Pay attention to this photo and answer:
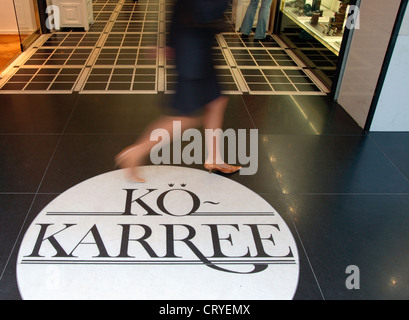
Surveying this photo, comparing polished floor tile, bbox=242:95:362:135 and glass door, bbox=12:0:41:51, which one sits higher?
glass door, bbox=12:0:41:51

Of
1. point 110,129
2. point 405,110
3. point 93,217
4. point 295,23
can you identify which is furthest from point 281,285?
point 295,23

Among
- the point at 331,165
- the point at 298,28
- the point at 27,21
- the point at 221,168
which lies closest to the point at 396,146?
the point at 331,165

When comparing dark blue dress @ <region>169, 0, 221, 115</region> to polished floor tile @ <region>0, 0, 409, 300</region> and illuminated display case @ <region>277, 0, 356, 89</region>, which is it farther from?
illuminated display case @ <region>277, 0, 356, 89</region>

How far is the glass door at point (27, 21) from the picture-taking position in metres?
5.09

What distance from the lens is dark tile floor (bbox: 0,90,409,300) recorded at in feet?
7.00

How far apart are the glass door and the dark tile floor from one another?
1676 mm

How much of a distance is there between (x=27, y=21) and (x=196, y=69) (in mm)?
3828

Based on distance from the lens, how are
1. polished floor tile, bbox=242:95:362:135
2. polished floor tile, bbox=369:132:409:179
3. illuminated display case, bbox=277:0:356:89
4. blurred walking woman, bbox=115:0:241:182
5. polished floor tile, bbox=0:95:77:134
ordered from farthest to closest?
illuminated display case, bbox=277:0:356:89, polished floor tile, bbox=242:95:362:135, polished floor tile, bbox=0:95:77:134, polished floor tile, bbox=369:132:409:179, blurred walking woman, bbox=115:0:241:182

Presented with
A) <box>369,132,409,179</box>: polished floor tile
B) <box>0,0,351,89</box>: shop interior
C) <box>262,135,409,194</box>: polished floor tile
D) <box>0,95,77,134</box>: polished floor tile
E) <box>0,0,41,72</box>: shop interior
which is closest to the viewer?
<box>262,135,409,194</box>: polished floor tile

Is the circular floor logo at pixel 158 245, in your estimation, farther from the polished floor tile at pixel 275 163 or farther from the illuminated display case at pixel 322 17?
the illuminated display case at pixel 322 17

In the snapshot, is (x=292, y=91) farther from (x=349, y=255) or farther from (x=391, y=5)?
(x=349, y=255)

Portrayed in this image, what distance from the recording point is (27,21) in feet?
17.6

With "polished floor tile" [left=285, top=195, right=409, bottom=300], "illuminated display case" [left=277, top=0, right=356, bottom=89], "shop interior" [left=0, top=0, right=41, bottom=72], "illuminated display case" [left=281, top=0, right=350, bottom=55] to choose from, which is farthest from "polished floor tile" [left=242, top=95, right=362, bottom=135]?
"shop interior" [left=0, top=0, right=41, bottom=72]

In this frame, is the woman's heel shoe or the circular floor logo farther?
the woman's heel shoe
